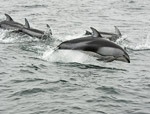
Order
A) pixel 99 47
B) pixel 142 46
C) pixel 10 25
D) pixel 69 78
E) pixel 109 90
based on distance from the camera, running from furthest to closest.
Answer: pixel 10 25 → pixel 142 46 → pixel 99 47 → pixel 69 78 → pixel 109 90

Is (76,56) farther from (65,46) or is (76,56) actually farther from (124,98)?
(124,98)

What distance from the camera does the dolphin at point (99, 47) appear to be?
12.4m

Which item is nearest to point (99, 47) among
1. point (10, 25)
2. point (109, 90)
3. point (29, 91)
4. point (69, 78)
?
point (69, 78)

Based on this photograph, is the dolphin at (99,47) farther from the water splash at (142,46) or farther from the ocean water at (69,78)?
the water splash at (142,46)

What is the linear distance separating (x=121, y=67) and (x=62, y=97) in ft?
12.5

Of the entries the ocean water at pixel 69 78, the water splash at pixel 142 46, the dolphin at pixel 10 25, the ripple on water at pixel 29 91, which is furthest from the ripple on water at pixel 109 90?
the dolphin at pixel 10 25

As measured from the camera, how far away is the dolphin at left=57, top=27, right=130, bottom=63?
40.8ft

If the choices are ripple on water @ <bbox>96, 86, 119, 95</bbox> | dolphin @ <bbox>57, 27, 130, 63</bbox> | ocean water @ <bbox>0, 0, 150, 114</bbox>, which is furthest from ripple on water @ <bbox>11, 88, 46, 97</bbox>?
dolphin @ <bbox>57, 27, 130, 63</bbox>

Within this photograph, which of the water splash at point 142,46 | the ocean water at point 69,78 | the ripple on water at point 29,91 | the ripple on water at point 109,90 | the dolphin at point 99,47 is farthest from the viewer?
the water splash at point 142,46

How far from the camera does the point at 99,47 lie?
12500 mm

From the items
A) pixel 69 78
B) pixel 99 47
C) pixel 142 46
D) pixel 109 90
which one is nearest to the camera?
pixel 109 90

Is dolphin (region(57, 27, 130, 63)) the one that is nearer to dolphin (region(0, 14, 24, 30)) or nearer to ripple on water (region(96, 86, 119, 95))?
ripple on water (region(96, 86, 119, 95))

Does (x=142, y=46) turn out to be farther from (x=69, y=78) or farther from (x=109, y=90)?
(x=109, y=90)

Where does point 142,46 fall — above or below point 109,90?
above
